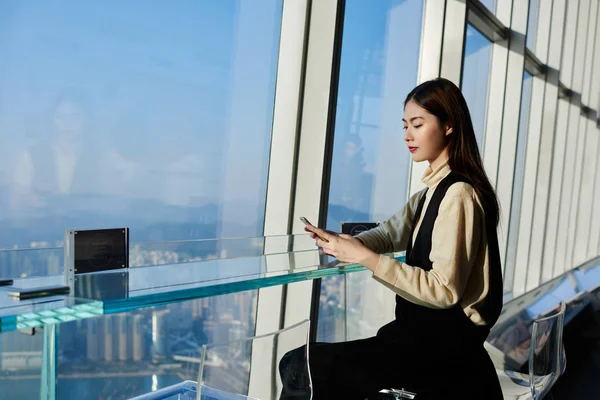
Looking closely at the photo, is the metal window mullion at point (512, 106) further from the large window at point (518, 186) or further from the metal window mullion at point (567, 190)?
the metal window mullion at point (567, 190)

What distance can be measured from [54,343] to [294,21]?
6.00 ft

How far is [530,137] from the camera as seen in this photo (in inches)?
258

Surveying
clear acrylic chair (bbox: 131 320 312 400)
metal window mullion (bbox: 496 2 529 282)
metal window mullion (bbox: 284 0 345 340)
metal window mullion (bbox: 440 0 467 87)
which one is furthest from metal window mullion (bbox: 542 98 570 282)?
clear acrylic chair (bbox: 131 320 312 400)

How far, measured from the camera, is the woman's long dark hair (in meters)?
1.79

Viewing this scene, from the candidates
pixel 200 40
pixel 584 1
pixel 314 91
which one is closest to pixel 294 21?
pixel 314 91

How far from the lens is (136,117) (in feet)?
6.73

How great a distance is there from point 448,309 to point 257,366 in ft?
1.91

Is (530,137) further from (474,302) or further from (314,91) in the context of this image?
(474,302)

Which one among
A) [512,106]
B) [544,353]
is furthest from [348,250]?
[512,106]

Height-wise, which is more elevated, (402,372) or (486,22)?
(486,22)

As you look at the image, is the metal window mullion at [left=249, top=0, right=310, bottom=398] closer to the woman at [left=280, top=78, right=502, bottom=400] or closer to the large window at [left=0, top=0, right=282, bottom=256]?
the large window at [left=0, top=0, right=282, bottom=256]

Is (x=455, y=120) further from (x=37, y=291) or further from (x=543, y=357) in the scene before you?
(x=37, y=291)

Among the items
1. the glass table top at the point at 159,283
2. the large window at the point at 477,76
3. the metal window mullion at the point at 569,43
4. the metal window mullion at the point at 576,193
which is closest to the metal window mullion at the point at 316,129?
the glass table top at the point at 159,283

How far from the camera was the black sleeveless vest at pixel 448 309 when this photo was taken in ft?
5.65
